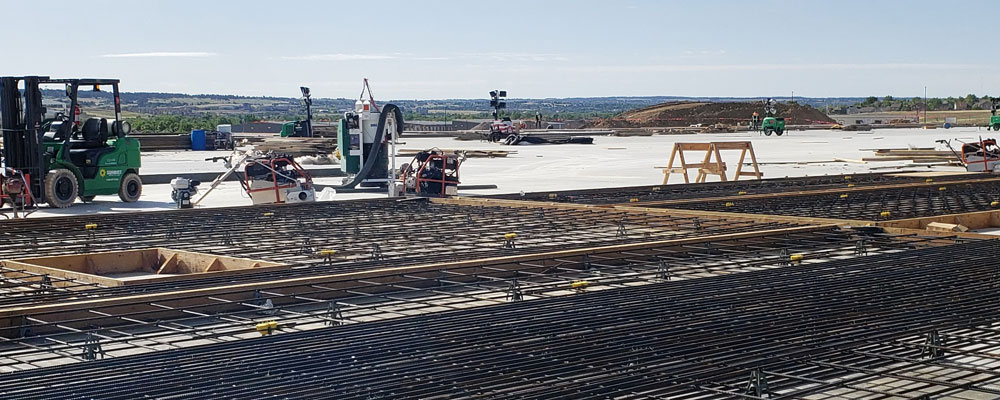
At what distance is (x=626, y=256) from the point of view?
11.9 meters

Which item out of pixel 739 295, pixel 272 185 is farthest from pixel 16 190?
pixel 739 295

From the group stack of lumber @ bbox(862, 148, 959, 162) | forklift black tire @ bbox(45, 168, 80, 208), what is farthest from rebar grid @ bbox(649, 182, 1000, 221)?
stack of lumber @ bbox(862, 148, 959, 162)

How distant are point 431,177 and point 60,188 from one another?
6432 millimetres

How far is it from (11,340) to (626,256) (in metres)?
5.94

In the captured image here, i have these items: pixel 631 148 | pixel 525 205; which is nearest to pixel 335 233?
pixel 525 205

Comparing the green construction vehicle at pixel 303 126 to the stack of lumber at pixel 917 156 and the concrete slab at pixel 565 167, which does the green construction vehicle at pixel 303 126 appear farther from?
the stack of lumber at pixel 917 156

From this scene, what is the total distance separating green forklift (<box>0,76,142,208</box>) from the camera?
20094mm

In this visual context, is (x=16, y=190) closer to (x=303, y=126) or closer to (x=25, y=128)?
(x=25, y=128)

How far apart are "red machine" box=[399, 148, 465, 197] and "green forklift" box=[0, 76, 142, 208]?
5.16m

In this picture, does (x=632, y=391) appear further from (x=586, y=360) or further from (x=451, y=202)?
(x=451, y=202)

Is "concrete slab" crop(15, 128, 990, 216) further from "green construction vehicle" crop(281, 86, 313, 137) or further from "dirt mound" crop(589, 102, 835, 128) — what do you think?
"dirt mound" crop(589, 102, 835, 128)

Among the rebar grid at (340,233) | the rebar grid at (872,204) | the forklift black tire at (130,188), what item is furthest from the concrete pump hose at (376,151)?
→ the rebar grid at (872,204)

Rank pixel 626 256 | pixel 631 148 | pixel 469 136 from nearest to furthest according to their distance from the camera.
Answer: pixel 626 256, pixel 631 148, pixel 469 136

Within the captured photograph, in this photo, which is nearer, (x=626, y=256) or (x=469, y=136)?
(x=626, y=256)
